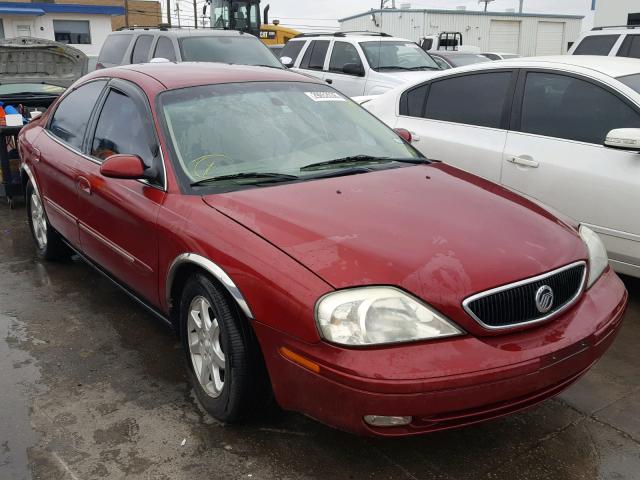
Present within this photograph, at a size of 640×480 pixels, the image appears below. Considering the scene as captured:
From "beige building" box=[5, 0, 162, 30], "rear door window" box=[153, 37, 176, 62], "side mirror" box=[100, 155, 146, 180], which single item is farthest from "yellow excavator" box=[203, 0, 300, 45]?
"beige building" box=[5, 0, 162, 30]

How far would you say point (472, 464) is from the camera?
2725 mm

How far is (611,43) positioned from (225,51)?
5.48 meters

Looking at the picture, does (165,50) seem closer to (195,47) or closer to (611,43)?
(195,47)

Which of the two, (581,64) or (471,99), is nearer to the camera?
(581,64)

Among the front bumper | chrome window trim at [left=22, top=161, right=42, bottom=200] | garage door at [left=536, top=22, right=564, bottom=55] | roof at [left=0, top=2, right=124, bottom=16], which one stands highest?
roof at [left=0, top=2, right=124, bottom=16]

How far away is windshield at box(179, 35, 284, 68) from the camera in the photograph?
30.9 ft

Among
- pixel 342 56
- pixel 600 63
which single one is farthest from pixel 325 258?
pixel 342 56

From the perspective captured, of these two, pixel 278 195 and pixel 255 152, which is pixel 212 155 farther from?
pixel 278 195

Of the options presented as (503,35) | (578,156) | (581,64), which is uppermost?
(503,35)

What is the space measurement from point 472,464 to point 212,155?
6.26 feet

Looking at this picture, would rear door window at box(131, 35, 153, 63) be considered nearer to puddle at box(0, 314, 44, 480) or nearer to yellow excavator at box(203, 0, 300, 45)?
puddle at box(0, 314, 44, 480)

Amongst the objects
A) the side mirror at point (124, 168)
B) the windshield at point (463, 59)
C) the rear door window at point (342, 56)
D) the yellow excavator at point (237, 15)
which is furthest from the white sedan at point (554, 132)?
the yellow excavator at point (237, 15)

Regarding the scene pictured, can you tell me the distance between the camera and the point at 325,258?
2.52m

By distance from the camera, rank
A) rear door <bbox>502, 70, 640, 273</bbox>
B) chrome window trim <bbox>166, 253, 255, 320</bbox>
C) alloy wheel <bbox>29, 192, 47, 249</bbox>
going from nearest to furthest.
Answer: chrome window trim <bbox>166, 253, 255, 320</bbox>
rear door <bbox>502, 70, 640, 273</bbox>
alloy wheel <bbox>29, 192, 47, 249</bbox>
